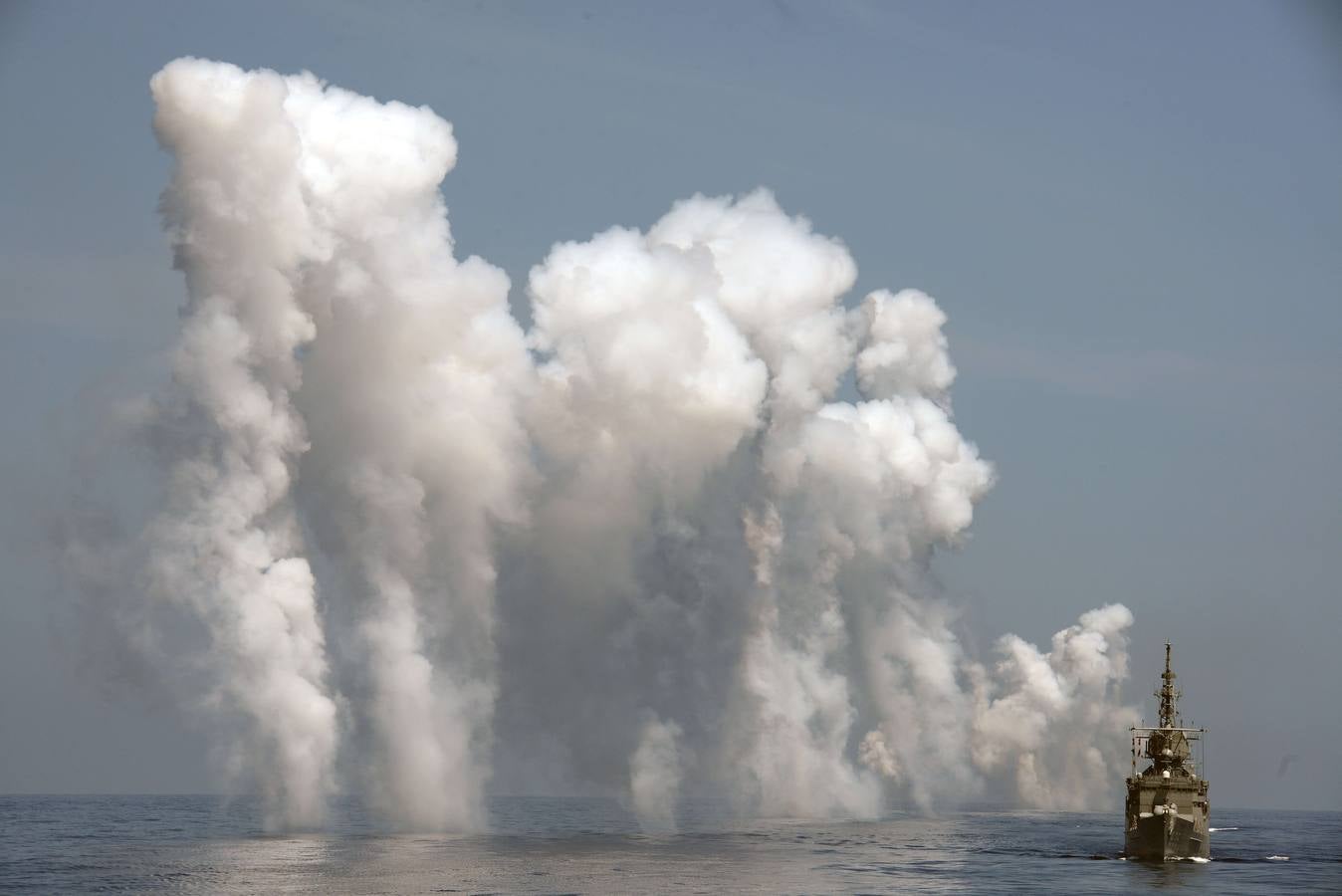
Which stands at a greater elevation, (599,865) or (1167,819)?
(1167,819)

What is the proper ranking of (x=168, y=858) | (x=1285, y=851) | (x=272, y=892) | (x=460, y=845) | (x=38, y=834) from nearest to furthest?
(x=272, y=892) → (x=168, y=858) → (x=460, y=845) → (x=38, y=834) → (x=1285, y=851)

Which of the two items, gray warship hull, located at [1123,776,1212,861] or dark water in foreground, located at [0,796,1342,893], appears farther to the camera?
gray warship hull, located at [1123,776,1212,861]

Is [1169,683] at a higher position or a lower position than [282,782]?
higher

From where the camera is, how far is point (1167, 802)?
5802 inches

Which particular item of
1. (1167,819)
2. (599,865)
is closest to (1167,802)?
(1167,819)

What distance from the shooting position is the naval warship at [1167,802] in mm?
146875

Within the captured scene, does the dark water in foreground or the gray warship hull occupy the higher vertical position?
the gray warship hull

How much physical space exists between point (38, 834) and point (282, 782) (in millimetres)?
62834

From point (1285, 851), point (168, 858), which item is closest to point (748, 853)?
point (168, 858)

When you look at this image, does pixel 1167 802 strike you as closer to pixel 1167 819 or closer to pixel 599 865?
pixel 1167 819

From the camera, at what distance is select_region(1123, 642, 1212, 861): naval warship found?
147 meters

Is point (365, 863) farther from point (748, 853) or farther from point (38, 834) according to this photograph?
point (38, 834)

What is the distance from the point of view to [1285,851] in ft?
641

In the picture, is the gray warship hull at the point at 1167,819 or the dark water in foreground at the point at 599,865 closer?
the dark water in foreground at the point at 599,865
